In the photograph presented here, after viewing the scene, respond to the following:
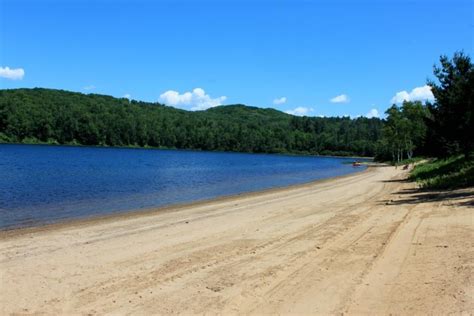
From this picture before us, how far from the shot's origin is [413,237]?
10977 mm

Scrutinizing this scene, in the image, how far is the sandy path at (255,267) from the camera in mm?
6859

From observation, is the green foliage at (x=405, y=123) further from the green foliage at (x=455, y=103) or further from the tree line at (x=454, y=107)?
the green foliage at (x=455, y=103)

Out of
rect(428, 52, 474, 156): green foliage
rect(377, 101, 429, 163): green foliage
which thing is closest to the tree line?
rect(428, 52, 474, 156): green foliage

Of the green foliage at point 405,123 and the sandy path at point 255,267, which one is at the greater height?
the green foliage at point 405,123

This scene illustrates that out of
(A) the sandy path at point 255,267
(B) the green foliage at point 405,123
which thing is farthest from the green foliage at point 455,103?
(B) the green foliage at point 405,123

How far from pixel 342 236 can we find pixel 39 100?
19926 cm

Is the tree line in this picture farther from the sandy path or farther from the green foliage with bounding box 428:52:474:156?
the sandy path

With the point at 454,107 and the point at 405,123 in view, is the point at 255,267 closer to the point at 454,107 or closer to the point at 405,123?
the point at 454,107

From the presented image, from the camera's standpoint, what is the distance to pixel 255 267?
29.7 ft

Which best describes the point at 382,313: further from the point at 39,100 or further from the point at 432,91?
the point at 39,100

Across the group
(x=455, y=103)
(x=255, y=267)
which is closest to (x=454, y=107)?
(x=455, y=103)

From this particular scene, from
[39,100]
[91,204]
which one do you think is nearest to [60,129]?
[39,100]

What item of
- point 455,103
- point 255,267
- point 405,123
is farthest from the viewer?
point 405,123

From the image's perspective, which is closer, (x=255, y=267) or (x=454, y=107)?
(x=255, y=267)
